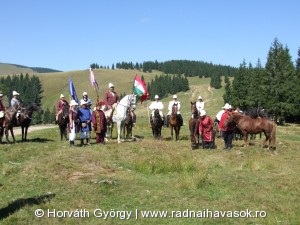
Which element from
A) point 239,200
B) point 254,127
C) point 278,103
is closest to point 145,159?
point 239,200

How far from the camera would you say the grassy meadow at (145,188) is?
415 inches

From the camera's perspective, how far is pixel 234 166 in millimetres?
16234

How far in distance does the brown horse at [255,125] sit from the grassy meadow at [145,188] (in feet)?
9.72

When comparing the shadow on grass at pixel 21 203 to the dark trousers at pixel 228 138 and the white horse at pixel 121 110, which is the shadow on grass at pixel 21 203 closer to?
the white horse at pixel 121 110

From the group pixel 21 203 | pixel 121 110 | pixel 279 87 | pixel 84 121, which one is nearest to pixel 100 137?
pixel 84 121

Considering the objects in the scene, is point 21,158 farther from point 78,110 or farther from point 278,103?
point 278,103

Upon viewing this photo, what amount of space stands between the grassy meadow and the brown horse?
2.96m

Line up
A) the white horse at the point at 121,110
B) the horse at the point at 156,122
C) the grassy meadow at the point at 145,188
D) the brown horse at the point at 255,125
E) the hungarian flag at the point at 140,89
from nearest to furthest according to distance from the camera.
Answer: the grassy meadow at the point at 145,188 → the brown horse at the point at 255,125 → the white horse at the point at 121,110 → the horse at the point at 156,122 → the hungarian flag at the point at 140,89

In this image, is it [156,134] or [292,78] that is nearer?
[156,134]

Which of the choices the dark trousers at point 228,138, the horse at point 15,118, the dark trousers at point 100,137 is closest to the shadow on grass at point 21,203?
the dark trousers at point 100,137

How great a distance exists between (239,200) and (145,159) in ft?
16.9

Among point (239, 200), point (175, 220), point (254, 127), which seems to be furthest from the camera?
point (254, 127)

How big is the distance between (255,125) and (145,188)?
11305mm

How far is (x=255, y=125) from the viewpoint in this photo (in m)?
22.1
